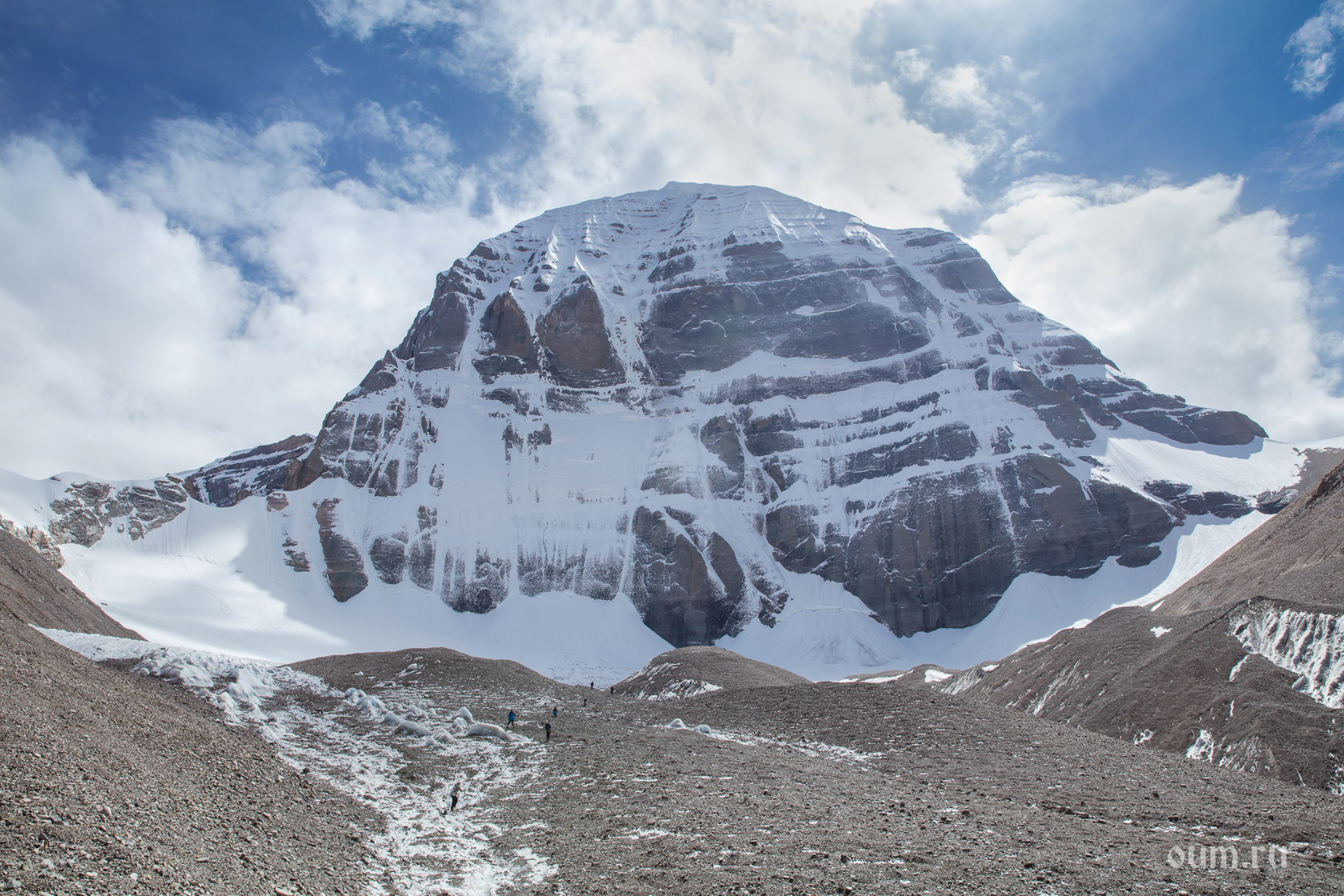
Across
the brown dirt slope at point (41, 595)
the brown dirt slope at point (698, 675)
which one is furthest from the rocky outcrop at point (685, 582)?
the brown dirt slope at point (41, 595)

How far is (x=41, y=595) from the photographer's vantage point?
37.2 meters

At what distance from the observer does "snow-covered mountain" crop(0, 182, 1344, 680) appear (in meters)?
99.1

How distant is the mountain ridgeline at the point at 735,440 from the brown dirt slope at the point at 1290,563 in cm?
4710

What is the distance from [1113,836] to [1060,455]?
108m

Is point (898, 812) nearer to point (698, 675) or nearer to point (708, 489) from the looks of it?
point (698, 675)

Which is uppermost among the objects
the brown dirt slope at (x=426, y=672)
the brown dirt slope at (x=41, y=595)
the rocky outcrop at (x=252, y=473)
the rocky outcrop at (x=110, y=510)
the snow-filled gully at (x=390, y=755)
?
the rocky outcrop at (x=252, y=473)

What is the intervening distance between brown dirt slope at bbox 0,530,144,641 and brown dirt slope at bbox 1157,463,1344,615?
180ft

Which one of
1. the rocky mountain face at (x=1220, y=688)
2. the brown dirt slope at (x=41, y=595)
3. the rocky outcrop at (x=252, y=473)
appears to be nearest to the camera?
the rocky mountain face at (x=1220, y=688)

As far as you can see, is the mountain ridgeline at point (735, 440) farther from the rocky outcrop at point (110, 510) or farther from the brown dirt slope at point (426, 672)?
the brown dirt slope at point (426, 672)

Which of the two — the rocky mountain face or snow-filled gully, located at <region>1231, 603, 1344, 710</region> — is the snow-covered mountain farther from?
snow-filled gully, located at <region>1231, 603, 1344, 710</region>

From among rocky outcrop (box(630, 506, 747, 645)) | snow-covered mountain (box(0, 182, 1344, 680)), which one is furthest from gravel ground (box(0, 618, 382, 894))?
rocky outcrop (box(630, 506, 747, 645))

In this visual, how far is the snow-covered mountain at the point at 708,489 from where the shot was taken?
99062 mm

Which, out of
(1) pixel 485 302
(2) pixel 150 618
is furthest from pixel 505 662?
(1) pixel 485 302

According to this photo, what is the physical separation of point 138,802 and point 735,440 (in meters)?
118
